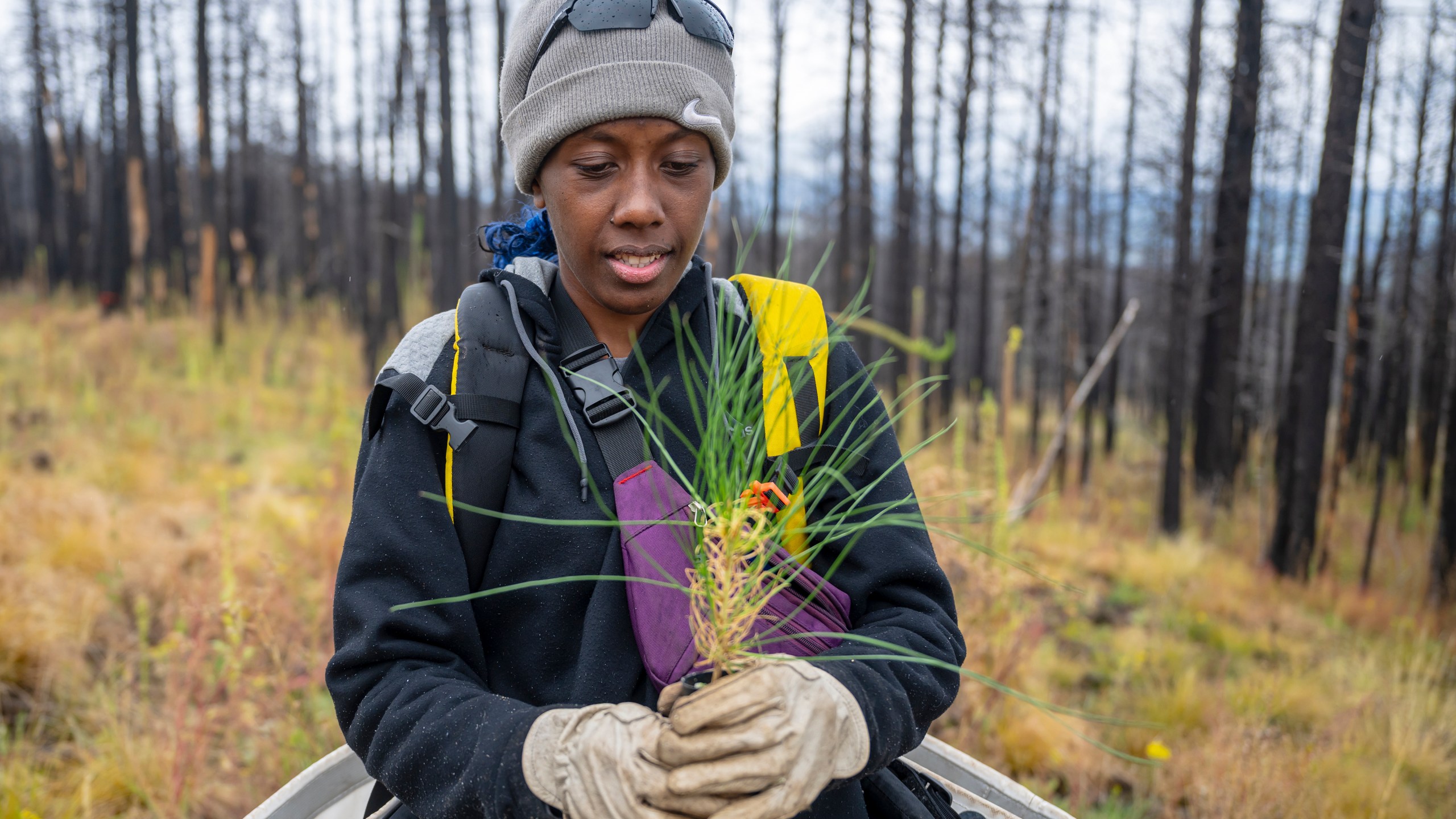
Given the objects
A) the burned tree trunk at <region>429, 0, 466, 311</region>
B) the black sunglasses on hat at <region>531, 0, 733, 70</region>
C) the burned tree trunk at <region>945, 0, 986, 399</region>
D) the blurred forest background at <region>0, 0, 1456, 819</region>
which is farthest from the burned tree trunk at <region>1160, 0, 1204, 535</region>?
the black sunglasses on hat at <region>531, 0, 733, 70</region>

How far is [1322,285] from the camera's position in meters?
7.60

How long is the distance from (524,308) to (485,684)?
683mm

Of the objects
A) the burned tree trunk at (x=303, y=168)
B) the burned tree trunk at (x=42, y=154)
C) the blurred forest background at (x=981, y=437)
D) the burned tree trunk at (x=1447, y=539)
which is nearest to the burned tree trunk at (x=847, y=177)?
the blurred forest background at (x=981, y=437)

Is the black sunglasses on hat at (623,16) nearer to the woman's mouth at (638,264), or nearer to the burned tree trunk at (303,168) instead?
the woman's mouth at (638,264)

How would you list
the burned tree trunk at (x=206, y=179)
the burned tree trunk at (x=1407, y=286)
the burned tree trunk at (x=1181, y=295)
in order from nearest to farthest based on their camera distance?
1. the burned tree trunk at (x=1181, y=295)
2. the burned tree trunk at (x=206, y=179)
3. the burned tree trunk at (x=1407, y=286)

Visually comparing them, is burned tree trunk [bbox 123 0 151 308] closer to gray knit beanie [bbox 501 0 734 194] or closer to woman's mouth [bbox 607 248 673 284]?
gray knit beanie [bbox 501 0 734 194]

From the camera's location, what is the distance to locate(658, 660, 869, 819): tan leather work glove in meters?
0.92

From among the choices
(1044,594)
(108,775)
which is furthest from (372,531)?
(1044,594)

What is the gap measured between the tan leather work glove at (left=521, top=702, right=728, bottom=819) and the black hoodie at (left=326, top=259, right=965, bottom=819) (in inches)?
1.7

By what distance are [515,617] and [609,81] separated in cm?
94

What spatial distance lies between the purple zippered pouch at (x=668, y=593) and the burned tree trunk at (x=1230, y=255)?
33.4 feet

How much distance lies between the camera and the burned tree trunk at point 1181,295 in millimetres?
9492

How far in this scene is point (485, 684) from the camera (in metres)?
1.38

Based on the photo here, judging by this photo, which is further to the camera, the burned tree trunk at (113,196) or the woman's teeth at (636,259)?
the burned tree trunk at (113,196)
